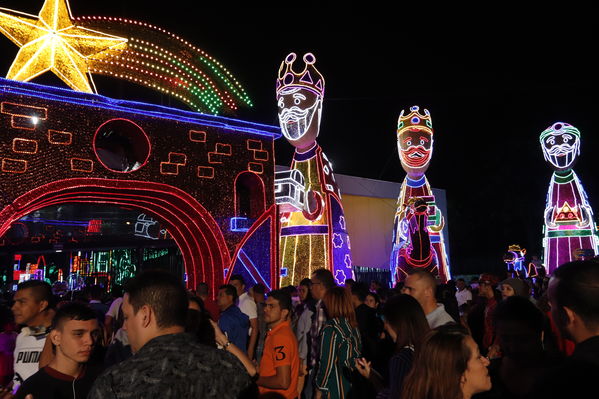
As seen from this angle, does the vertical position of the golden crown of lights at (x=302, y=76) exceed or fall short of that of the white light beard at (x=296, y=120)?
it exceeds it

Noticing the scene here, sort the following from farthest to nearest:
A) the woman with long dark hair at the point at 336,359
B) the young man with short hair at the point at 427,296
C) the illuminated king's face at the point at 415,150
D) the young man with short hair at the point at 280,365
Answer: the illuminated king's face at the point at 415,150 < the woman with long dark hair at the point at 336,359 < the young man with short hair at the point at 280,365 < the young man with short hair at the point at 427,296

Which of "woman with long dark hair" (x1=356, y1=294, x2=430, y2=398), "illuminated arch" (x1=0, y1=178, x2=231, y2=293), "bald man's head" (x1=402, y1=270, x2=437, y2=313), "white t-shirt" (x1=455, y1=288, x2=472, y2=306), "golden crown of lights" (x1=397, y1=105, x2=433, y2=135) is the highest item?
"golden crown of lights" (x1=397, y1=105, x2=433, y2=135)

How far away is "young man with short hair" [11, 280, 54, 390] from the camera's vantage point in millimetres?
4363

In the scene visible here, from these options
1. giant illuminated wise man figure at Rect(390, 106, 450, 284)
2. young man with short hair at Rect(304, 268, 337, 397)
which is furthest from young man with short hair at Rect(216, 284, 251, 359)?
giant illuminated wise man figure at Rect(390, 106, 450, 284)

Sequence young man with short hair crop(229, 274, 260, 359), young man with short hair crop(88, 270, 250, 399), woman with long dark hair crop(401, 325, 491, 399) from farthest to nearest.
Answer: young man with short hair crop(229, 274, 260, 359)
woman with long dark hair crop(401, 325, 491, 399)
young man with short hair crop(88, 270, 250, 399)

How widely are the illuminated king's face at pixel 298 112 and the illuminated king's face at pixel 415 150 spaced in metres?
5.95

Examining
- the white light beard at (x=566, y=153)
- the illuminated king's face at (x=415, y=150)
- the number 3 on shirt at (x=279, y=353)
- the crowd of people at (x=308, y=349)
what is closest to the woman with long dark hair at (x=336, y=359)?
the crowd of people at (x=308, y=349)

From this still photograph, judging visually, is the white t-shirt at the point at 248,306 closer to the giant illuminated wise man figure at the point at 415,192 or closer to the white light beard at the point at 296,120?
the white light beard at the point at 296,120

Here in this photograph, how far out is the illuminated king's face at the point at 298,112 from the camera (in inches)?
631

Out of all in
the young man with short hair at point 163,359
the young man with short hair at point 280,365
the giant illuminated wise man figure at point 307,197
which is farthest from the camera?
the giant illuminated wise man figure at point 307,197

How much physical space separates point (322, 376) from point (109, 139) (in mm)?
10459

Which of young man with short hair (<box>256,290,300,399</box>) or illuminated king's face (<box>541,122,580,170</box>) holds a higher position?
illuminated king's face (<box>541,122,580,170</box>)

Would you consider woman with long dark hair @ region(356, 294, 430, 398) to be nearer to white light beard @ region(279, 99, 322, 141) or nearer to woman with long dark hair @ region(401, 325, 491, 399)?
woman with long dark hair @ region(401, 325, 491, 399)

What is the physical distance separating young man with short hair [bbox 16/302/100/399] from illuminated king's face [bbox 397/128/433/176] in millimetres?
18180
